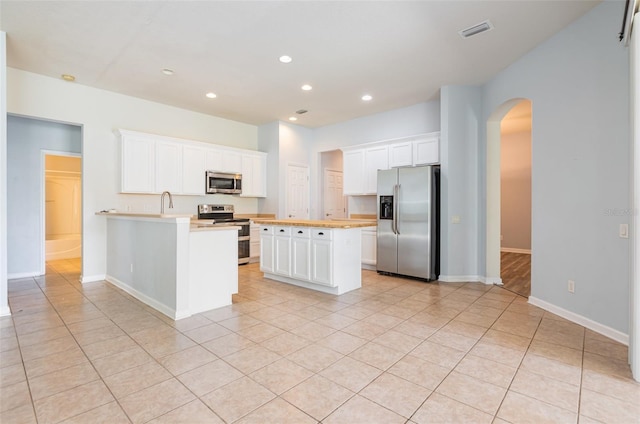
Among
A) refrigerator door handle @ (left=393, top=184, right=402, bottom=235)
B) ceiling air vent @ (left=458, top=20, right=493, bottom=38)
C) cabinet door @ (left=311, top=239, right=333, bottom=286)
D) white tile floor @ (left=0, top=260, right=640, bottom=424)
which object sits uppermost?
ceiling air vent @ (left=458, top=20, right=493, bottom=38)

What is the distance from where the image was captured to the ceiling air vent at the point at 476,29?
329 cm

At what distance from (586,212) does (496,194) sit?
5.71ft

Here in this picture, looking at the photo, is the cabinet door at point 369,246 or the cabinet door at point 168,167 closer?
the cabinet door at point 168,167

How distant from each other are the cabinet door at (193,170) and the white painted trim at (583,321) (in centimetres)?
557

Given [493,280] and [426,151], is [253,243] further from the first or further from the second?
[493,280]

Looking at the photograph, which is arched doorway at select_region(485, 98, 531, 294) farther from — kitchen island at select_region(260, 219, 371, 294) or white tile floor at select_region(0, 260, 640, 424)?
kitchen island at select_region(260, 219, 371, 294)

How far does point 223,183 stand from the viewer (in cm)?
636

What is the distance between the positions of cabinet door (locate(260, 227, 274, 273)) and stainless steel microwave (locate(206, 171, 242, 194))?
1804 mm

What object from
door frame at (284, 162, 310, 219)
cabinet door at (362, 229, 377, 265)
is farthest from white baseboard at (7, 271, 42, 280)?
cabinet door at (362, 229, 377, 265)

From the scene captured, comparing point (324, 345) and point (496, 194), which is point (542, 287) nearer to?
point (496, 194)

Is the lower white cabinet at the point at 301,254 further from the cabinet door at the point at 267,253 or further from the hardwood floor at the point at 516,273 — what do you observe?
the hardwood floor at the point at 516,273

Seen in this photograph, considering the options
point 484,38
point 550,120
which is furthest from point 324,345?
point 484,38

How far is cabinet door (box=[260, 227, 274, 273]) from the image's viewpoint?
4.96m

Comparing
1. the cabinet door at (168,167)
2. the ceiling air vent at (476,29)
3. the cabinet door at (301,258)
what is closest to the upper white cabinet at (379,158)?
the ceiling air vent at (476,29)
